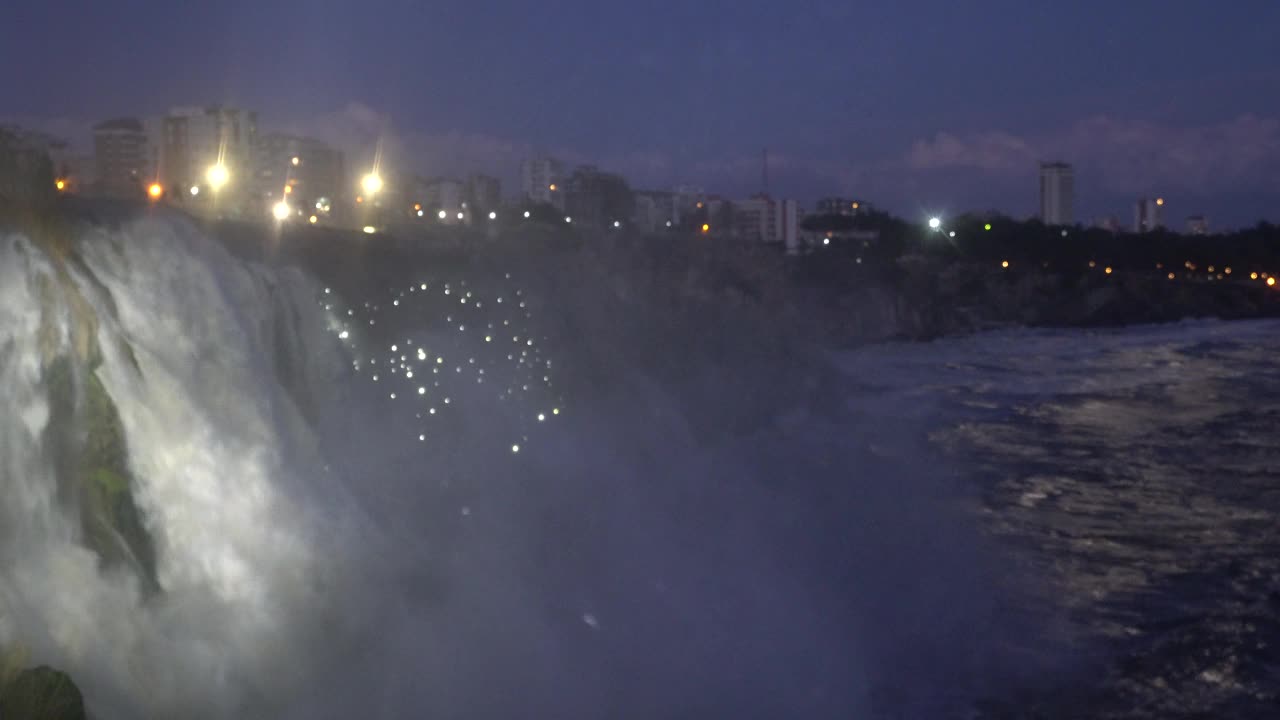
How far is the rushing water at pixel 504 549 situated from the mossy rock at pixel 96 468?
0.28 feet

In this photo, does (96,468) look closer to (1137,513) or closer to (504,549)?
(504,549)

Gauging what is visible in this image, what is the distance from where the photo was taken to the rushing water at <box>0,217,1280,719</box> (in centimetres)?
722

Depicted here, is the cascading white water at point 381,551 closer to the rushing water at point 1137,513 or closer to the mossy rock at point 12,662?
the mossy rock at point 12,662

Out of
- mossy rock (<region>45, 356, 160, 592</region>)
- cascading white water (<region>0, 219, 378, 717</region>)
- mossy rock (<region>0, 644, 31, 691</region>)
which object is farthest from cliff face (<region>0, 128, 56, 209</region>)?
mossy rock (<region>0, 644, 31, 691</region>)

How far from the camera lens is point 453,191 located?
61.2 metres

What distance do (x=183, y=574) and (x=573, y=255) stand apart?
18.6 m

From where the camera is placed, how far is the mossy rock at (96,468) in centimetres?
709

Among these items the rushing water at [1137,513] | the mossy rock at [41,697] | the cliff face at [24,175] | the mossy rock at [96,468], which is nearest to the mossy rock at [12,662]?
Result: the mossy rock at [41,697]

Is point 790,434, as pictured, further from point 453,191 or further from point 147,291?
point 453,191

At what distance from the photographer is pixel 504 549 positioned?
1062cm

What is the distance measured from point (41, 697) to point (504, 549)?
5099mm

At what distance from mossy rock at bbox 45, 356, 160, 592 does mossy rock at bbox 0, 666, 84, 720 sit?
117cm

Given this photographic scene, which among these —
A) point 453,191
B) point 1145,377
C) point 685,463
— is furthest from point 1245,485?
point 453,191

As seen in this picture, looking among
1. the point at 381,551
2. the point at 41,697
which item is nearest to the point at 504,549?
the point at 381,551
